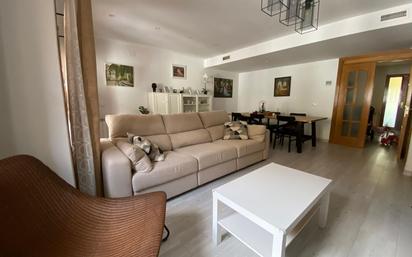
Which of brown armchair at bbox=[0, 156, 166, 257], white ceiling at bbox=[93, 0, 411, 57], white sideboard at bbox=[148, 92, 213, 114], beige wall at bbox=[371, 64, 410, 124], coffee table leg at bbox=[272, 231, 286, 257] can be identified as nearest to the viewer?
brown armchair at bbox=[0, 156, 166, 257]

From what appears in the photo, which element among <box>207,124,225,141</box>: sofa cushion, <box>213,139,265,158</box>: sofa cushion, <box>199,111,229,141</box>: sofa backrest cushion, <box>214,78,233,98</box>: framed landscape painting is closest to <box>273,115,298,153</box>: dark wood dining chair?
<box>213,139,265,158</box>: sofa cushion

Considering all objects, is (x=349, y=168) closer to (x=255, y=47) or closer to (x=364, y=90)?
(x=364, y=90)

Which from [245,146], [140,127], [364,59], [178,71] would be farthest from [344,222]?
[178,71]

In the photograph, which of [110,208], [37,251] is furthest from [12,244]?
[110,208]

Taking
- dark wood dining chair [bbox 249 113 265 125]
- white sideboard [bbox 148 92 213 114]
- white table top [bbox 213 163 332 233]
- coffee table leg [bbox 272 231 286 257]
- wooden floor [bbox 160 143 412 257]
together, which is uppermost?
white sideboard [bbox 148 92 213 114]

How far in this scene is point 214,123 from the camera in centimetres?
344

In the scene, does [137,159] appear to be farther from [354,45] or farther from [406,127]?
[406,127]

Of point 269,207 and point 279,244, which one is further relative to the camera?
point 269,207

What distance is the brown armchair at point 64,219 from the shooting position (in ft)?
2.88

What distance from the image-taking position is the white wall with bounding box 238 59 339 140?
490 centimetres

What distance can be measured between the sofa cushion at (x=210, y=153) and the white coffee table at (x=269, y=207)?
749mm

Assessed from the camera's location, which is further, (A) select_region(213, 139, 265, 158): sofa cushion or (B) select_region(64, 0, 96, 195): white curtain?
(A) select_region(213, 139, 265, 158): sofa cushion

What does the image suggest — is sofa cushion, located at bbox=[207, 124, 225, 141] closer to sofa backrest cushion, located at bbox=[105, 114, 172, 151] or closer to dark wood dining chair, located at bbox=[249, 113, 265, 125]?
sofa backrest cushion, located at bbox=[105, 114, 172, 151]

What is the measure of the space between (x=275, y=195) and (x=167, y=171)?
1.14 metres
